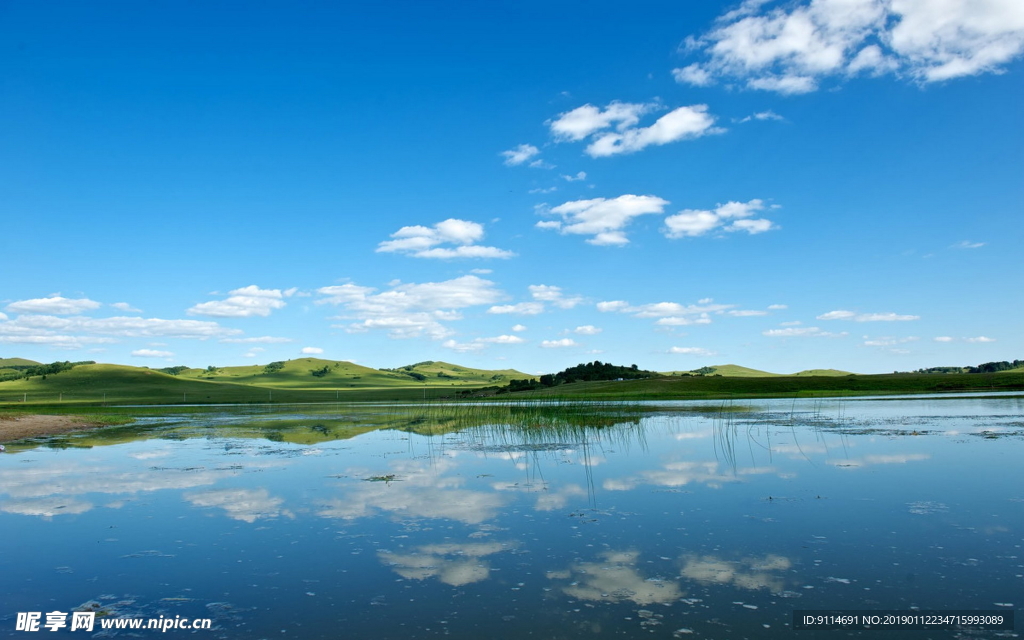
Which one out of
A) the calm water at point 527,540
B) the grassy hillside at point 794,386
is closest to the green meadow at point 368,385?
the grassy hillside at point 794,386

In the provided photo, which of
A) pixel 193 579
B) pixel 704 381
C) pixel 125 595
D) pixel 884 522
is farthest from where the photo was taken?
pixel 704 381

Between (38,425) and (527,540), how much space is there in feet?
131

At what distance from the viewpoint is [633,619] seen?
6281mm

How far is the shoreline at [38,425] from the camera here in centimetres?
3161

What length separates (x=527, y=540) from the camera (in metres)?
9.33

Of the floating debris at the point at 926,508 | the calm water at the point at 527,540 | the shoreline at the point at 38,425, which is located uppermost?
the floating debris at the point at 926,508

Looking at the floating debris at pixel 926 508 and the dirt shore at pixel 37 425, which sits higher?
the floating debris at pixel 926 508

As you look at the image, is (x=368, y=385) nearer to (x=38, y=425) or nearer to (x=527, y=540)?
(x=38, y=425)

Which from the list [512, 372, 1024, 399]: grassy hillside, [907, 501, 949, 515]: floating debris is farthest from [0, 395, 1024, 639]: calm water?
[512, 372, 1024, 399]: grassy hillside

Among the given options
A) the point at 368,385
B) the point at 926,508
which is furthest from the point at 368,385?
the point at 926,508

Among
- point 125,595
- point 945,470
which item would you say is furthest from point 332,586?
point 945,470

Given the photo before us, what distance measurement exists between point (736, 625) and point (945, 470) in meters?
11.4

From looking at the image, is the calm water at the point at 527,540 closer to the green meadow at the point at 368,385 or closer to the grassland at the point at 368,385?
the green meadow at the point at 368,385

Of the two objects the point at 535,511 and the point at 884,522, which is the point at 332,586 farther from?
the point at 884,522
